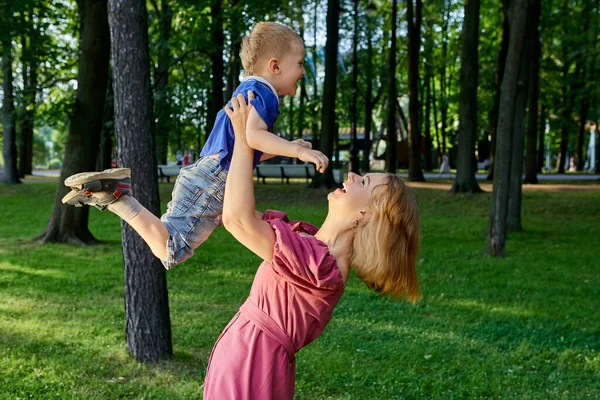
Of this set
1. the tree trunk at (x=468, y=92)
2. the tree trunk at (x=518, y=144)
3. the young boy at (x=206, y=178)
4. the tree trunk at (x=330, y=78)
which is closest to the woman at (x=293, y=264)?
the young boy at (x=206, y=178)

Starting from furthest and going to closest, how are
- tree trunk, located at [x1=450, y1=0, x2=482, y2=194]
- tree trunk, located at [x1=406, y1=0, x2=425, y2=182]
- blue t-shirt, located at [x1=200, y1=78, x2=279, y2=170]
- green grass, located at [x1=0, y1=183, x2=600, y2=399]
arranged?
tree trunk, located at [x1=406, y1=0, x2=425, y2=182]
tree trunk, located at [x1=450, y1=0, x2=482, y2=194]
green grass, located at [x1=0, y1=183, x2=600, y2=399]
blue t-shirt, located at [x1=200, y1=78, x2=279, y2=170]

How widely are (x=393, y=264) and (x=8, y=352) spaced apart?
5113 mm

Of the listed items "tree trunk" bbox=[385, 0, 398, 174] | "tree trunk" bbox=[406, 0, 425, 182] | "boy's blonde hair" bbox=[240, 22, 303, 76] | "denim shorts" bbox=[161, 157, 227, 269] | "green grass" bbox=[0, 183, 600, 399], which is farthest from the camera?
"tree trunk" bbox=[385, 0, 398, 174]

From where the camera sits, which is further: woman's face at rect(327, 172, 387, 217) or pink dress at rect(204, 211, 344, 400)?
woman's face at rect(327, 172, 387, 217)

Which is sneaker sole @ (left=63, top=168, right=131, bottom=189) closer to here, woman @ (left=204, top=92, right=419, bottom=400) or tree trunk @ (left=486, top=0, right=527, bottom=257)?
woman @ (left=204, top=92, right=419, bottom=400)

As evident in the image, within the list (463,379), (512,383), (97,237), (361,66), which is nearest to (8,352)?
(463,379)

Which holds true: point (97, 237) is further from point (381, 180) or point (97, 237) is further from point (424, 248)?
point (381, 180)

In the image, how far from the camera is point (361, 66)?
36.0 metres

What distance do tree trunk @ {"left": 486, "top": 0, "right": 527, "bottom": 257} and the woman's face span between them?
9.86m

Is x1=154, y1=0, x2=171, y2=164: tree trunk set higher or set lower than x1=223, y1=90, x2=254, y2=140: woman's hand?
higher

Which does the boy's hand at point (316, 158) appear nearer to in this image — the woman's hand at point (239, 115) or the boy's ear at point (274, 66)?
the woman's hand at point (239, 115)

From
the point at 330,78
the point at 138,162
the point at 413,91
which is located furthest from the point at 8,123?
the point at 138,162

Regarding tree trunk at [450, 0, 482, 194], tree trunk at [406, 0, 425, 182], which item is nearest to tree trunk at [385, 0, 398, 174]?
tree trunk at [406, 0, 425, 182]

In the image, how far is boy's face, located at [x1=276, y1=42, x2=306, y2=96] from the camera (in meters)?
3.02
